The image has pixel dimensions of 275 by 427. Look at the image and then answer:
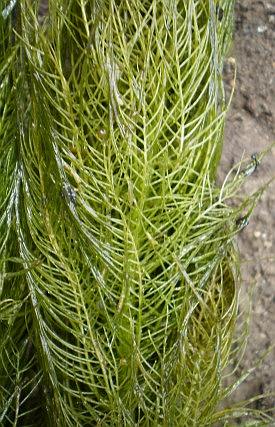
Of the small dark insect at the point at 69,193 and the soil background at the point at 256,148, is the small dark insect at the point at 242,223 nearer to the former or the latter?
the soil background at the point at 256,148

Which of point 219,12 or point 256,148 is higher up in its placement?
point 219,12

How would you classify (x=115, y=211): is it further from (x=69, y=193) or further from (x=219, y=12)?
(x=219, y=12)

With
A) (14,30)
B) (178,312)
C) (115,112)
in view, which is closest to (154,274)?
(178,312)

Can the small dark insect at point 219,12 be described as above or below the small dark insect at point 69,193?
above

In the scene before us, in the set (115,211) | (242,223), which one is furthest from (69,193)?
(242,223)

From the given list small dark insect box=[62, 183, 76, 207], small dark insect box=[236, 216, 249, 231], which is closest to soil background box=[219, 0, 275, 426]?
small dark insect box=[236, 216, 249, 231]

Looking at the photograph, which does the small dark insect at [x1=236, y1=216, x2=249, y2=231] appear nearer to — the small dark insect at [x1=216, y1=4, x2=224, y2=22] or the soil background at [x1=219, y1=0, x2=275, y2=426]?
the soil background at [x1=219, y1=0, x2=275, y2=426]

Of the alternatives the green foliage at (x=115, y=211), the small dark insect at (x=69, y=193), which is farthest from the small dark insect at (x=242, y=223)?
the small dark insect at (x=69, y=193)
